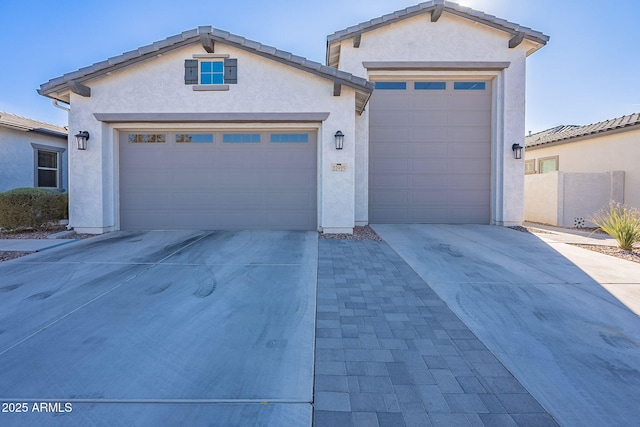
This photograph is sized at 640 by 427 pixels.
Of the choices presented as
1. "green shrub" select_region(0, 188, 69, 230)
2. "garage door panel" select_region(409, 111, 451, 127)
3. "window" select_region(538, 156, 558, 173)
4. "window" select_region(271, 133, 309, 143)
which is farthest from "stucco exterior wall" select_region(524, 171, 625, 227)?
"green shrub" select_region(0, 188, 69, 230)

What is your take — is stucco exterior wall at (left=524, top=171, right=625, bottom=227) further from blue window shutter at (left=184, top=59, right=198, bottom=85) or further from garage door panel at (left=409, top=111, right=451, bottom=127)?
blue window shutter at (left=184, top=59, right=198, bottom=85)

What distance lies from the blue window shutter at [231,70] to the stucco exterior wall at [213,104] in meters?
0.11

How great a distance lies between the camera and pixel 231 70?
7793 millimetres

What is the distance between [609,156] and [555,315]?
11255 millimetres

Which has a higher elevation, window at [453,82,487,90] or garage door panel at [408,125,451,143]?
window at [453,82,487,90]

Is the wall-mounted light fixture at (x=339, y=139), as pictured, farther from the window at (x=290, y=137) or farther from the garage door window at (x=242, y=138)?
the garage door window at (x=242, y=138)

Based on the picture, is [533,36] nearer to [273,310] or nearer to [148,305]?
[273,310]

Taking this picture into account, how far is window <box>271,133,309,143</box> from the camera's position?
8258 mm

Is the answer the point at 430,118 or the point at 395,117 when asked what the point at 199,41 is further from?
the point at 430,118

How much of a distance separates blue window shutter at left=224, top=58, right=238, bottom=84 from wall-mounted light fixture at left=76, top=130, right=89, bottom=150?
384cm

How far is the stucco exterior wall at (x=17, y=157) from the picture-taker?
431 inches

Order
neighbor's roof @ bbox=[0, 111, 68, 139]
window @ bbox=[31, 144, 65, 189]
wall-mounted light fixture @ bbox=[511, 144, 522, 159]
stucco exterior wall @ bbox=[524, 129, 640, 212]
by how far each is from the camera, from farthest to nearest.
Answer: window @ bbox=[31, 144, 65, 189]
neighbor's roof @ bbox=[0, 111, 68, 139]
stucco exterior wall @ bbox=[524, 129, 640, 212]
wall-mounted light fixture @ bbox=[511, 144, 522, 159]

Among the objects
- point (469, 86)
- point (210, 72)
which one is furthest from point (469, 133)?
point (210, 72)

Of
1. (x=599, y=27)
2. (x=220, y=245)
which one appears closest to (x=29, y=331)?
(x=220, y=245)
